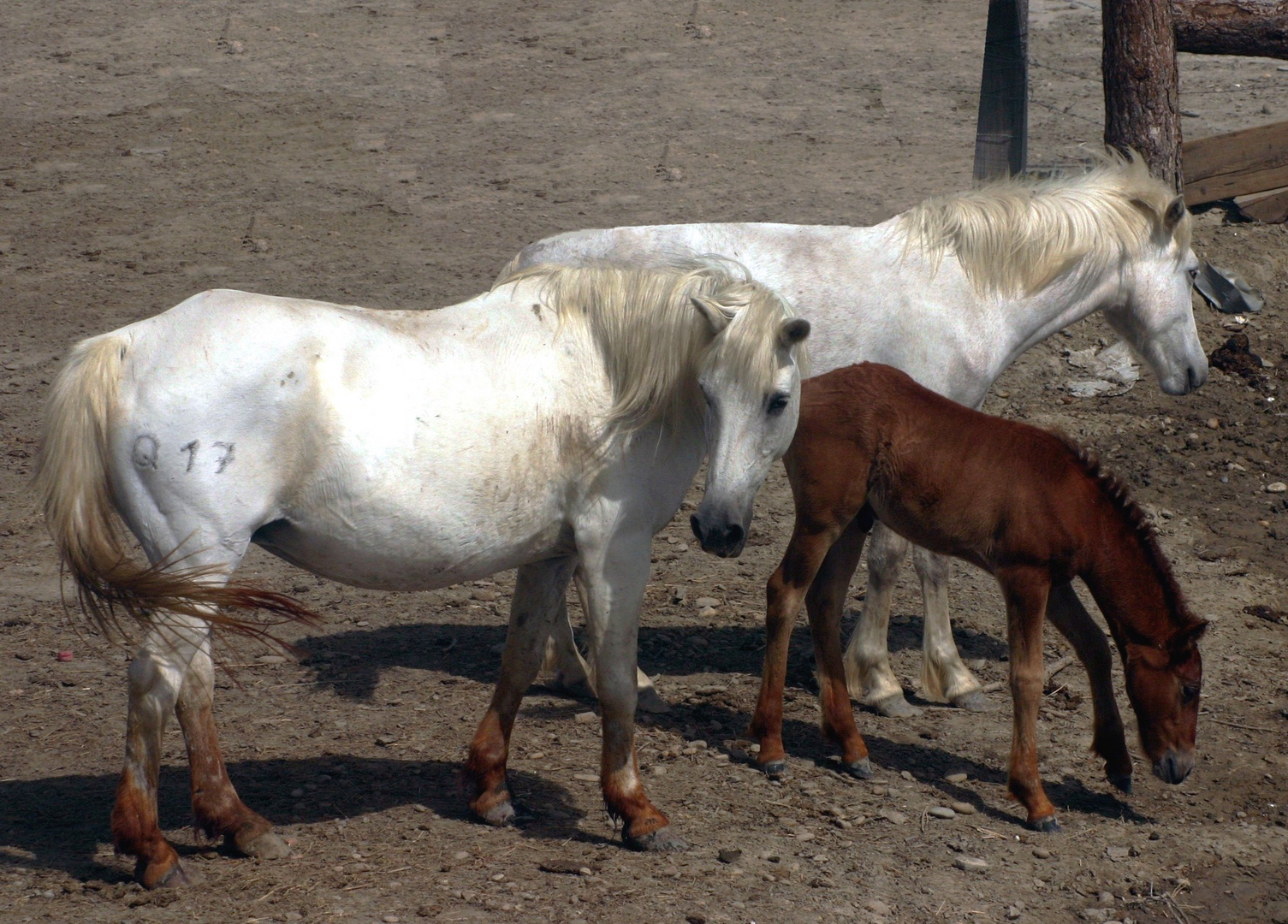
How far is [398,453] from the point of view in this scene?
3.50m

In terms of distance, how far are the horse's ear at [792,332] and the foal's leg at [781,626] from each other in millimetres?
1131

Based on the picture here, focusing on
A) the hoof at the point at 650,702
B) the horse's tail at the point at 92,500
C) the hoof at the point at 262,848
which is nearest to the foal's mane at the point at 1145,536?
the hoof at the point at 650,702

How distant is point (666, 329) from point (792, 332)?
16.2 inches

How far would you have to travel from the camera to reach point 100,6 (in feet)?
42.1

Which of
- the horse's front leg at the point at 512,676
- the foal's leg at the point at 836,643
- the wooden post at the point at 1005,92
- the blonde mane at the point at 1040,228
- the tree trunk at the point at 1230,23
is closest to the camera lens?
the horse's front leg at the point at 512,676

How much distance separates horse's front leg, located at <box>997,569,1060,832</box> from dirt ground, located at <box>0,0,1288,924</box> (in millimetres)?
98

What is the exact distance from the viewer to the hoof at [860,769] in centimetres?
454

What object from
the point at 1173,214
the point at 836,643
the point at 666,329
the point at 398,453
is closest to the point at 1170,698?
the point at 836,643

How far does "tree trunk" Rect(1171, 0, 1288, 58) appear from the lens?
9023 millimetres

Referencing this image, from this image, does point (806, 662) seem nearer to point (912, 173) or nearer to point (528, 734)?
point (528, 734)

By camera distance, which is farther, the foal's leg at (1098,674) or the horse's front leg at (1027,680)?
the foal's leg at (1098,674)

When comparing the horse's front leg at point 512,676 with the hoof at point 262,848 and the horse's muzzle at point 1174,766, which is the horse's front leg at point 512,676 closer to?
the hoof at point 262,848

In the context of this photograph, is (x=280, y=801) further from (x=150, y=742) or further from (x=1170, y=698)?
(x=1170, y=698)

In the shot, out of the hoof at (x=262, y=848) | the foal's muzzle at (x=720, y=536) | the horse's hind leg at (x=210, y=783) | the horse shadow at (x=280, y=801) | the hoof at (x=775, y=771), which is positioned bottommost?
the hoof at (x=775, y=771)
